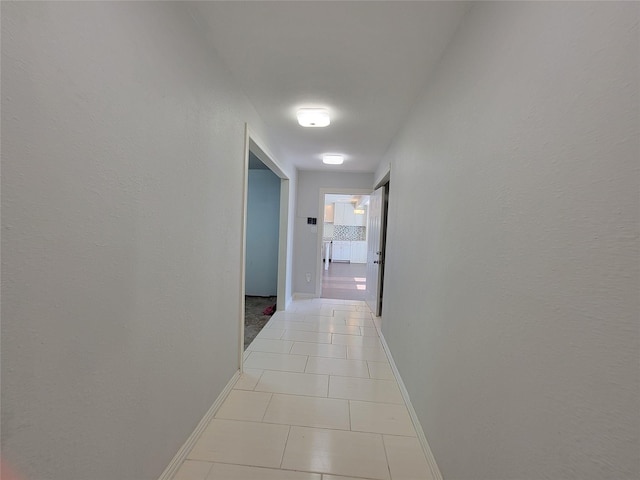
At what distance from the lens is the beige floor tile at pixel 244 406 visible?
193 cm

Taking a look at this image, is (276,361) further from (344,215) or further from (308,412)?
(344,215)

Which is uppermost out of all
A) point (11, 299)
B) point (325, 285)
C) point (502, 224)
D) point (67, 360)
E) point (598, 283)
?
point (502, 224)

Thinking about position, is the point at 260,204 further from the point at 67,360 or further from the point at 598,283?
the point at 598,283

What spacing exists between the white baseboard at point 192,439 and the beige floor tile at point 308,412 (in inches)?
13.5

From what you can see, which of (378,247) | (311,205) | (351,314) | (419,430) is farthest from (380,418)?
(311,205)

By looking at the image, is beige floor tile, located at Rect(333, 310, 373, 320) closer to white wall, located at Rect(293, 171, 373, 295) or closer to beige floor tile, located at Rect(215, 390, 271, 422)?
white wall, located at Rect(293, 171, 373, 295)

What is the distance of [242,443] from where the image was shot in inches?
66.4

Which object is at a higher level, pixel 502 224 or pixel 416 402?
pixel 502 224

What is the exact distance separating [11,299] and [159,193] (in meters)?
0.66

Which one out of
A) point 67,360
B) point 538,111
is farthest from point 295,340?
point 538,111

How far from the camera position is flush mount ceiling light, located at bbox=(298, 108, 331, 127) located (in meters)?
2.52

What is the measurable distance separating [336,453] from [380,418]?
447 mm

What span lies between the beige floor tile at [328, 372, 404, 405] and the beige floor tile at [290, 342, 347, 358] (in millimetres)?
450

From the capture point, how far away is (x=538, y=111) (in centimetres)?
82
